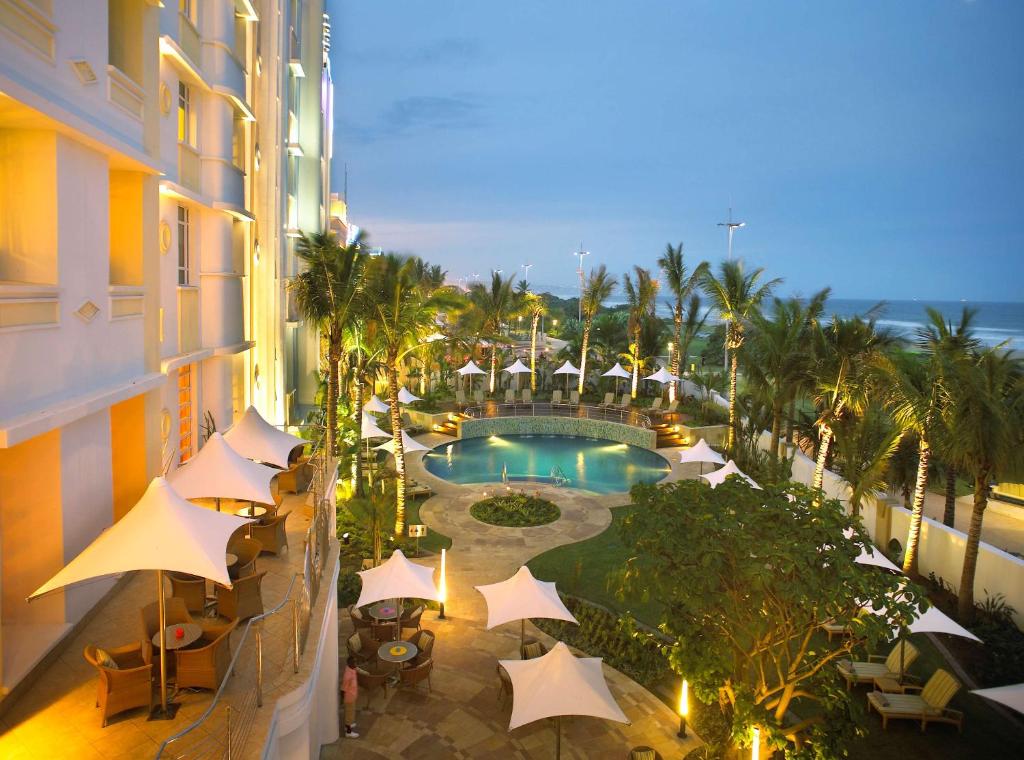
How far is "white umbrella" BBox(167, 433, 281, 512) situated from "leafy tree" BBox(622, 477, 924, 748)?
18.6 ft

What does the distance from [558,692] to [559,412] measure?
27.5 m

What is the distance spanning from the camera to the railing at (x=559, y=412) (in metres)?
35.1

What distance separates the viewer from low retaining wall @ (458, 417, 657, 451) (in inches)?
1345

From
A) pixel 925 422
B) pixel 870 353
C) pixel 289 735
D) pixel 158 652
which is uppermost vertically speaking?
pixel 870 353

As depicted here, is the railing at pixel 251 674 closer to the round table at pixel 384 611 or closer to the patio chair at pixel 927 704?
the round table at pixel 384 611

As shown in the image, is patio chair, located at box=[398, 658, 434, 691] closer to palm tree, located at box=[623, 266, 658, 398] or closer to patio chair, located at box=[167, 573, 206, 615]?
patio chair, located at box=[167, 573, 206, 615]

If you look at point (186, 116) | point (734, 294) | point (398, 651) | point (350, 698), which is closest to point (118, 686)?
point (350, 698)

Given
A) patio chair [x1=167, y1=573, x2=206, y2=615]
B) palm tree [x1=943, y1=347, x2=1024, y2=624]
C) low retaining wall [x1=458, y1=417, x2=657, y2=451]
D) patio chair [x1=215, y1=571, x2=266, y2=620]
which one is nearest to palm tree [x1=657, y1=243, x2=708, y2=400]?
low retaining wall [x1=458, y1=417, x2=657, y2=451]

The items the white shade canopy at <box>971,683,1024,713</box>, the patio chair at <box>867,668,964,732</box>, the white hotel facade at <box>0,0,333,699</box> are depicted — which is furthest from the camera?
the patio chair at <box>867,668,964,732</box>

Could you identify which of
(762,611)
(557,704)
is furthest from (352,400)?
(762,611)

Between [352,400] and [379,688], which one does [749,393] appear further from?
[379,688]

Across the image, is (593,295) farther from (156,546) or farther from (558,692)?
(156,546)

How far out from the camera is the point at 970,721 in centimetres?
1208

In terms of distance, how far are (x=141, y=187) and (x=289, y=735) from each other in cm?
820
